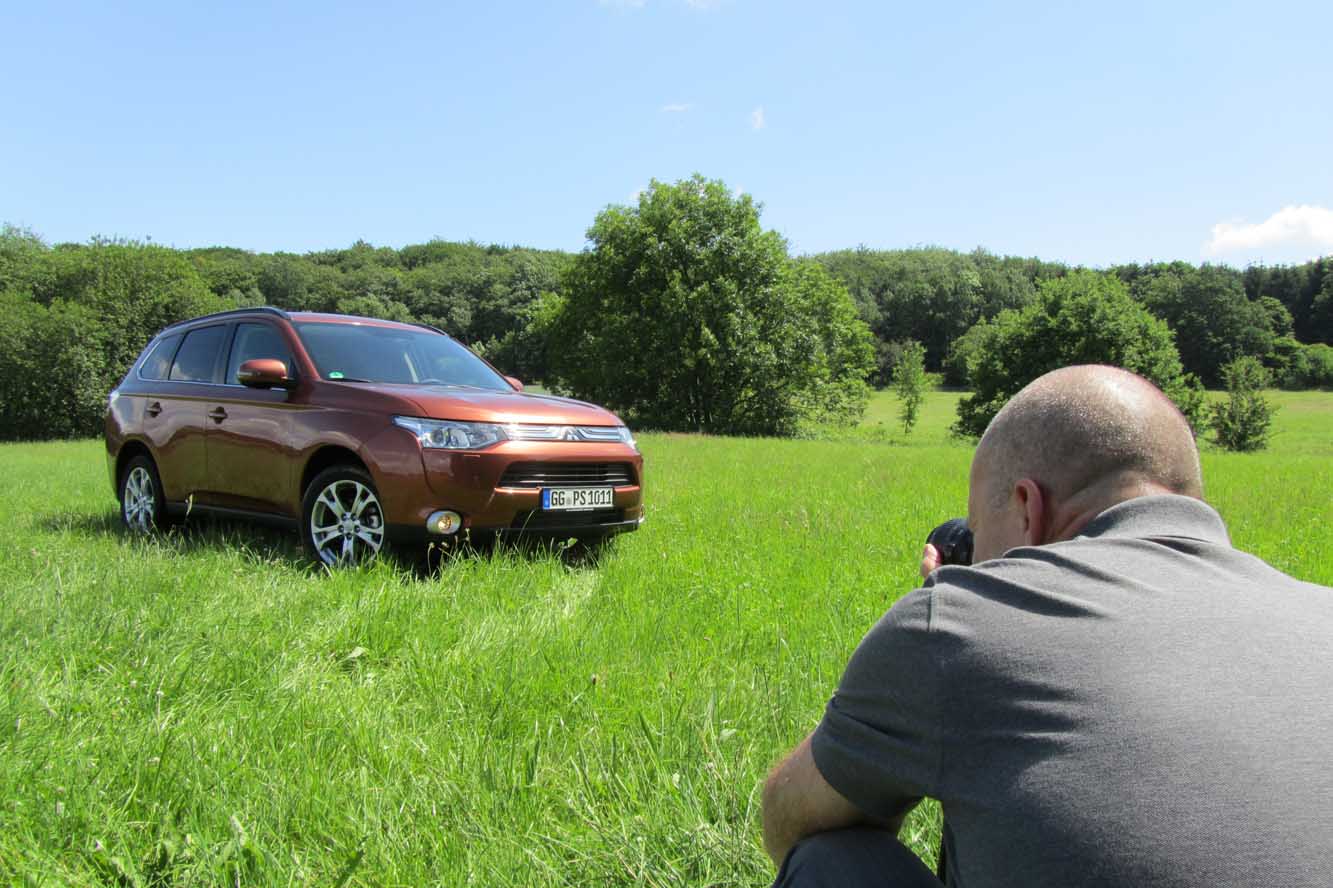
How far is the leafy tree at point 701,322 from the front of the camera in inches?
1502

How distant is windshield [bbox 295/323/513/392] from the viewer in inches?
226

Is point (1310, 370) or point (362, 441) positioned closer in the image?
point (362, 441)

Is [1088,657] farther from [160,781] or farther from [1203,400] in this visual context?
[1203,400]

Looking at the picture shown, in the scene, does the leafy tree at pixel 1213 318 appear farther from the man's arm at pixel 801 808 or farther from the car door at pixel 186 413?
the man's arm at pixel 801 808

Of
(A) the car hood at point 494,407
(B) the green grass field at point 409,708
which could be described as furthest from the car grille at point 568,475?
(B) the green grass field at point 409,708

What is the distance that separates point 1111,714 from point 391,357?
5.72 meters

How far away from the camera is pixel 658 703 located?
2879 millimetres

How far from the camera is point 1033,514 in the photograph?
56.5 inches

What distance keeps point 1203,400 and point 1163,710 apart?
48.1m

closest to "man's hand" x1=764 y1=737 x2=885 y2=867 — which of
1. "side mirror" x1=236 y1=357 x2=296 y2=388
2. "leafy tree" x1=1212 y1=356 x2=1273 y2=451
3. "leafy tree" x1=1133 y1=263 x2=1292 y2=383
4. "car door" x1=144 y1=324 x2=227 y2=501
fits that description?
"side mirror" x1=236 y1=357 x2=296 y2=388

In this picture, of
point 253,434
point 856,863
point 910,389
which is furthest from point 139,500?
point 910,389

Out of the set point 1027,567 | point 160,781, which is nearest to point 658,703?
point 160,781

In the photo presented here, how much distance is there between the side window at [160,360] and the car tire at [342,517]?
2646 mm

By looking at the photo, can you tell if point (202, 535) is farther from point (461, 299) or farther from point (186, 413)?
point (461, 299)
